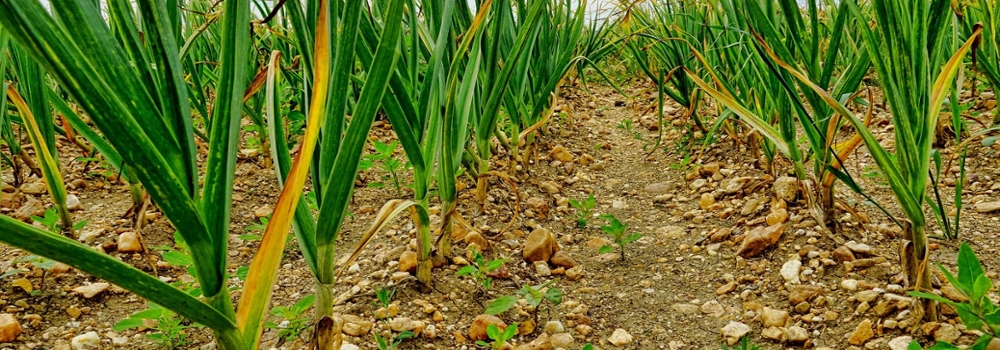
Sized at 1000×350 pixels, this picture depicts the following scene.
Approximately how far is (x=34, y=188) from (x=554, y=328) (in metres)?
1.51

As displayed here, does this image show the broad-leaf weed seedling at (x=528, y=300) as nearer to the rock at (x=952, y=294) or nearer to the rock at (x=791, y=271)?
the rock at (x=791, y=271)

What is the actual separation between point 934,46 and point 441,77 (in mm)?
828

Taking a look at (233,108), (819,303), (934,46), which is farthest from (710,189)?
(233,108)

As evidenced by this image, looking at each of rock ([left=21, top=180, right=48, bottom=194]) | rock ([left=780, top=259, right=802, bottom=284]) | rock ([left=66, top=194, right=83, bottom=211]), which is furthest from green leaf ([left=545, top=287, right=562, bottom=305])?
rock ([left=21, top=180, right=48, bottom=194])

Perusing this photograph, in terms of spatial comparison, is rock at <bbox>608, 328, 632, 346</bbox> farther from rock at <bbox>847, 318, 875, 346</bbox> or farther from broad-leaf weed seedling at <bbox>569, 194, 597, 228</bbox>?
broad-leaf weed seedling at <bbox>569, 194, 597, 228</bbox>

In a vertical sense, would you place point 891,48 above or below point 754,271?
above

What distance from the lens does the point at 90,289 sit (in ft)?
3.96

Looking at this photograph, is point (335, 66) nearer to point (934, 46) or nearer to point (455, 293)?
point (455, 293)

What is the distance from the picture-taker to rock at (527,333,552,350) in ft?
3.61

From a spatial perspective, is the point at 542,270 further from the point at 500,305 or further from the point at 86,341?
the point at 86,341

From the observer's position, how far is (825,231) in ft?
4.34

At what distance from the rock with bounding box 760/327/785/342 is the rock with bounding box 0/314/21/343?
1264mm

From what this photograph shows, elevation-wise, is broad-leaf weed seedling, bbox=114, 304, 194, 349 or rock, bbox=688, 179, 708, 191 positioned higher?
broad-leaf weed seedling, bbox=114, 304, 194, 349

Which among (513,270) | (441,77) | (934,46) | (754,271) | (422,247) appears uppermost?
(441,77)
